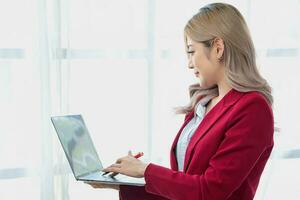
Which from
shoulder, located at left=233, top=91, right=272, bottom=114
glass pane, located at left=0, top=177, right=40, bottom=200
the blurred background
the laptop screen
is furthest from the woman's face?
glass pane, located at left=0, top=177, right=40, bottom=200

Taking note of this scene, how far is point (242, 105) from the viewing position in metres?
1.24

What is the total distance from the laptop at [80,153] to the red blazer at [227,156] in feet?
0.40

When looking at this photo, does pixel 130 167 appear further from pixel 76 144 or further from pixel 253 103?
pixel 253 103

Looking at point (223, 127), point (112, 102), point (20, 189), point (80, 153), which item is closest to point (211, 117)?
point (223, 127)

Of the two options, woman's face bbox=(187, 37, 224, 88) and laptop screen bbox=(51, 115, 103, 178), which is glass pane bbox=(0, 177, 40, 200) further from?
woman's face bbox=(187, 37, 224, 88)

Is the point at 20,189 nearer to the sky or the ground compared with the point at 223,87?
nearer to the ground

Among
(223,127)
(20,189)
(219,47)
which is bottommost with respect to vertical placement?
(20,189)

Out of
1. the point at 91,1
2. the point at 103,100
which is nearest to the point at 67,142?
the point at 103,100

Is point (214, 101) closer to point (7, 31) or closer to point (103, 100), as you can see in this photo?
point (103, 100)

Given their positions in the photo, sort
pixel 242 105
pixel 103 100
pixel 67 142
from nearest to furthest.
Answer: pixel 242 105 → pixel 67 142 → pixel 103 100

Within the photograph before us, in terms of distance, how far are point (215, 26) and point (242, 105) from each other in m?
0.25

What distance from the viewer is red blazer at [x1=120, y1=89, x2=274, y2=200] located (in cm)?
120

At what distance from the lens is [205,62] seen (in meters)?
1.33

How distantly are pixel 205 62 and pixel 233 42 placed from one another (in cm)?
11
